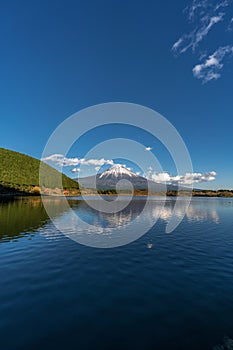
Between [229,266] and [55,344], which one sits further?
[229,266]

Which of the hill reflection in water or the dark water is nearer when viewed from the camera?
the dark water

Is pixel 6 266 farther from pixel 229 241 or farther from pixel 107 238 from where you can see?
pixel 229 241

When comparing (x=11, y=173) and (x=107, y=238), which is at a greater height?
(x=11, y=173)

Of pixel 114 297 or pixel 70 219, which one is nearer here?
pixel 114 297

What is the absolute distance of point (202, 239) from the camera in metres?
28.7

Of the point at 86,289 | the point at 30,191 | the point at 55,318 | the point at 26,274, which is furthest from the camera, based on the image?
the point at 30,191

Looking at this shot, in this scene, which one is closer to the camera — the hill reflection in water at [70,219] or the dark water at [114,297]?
the dark water at [114,297]

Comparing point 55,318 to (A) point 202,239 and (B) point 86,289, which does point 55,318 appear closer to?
(B) point 86,289

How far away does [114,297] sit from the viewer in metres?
12.6

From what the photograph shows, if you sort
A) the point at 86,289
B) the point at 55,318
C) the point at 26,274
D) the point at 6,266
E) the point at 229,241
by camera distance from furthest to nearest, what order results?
the point at 229,241
the point at 6,266
the point at 26,274
the point at 86,289
the point at 55,318

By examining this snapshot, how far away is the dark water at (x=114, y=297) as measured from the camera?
353 inches

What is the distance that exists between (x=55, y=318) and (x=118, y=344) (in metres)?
3.87

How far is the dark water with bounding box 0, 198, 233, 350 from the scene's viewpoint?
8977 millimetres

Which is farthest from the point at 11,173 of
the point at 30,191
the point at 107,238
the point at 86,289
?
the point at 86,289
